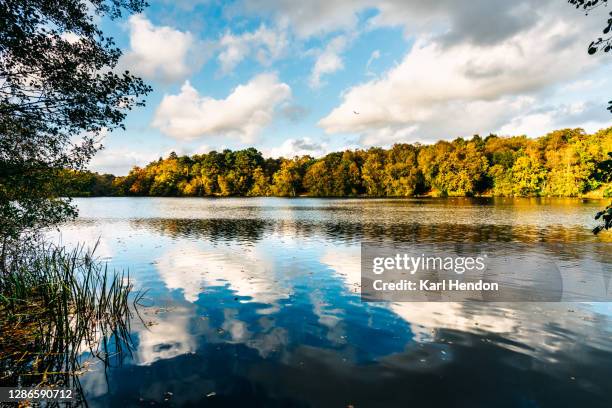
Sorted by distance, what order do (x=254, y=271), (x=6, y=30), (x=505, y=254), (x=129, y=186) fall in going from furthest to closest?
(x=129, y=186) → (x=505, y=254) → (x=254, y=271) → (x=6, y=30)

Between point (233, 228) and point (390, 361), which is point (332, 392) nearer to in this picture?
point (390, 361)

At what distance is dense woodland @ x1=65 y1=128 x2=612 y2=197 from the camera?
10081 centimetres

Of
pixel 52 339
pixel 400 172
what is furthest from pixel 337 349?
pixel 400 172

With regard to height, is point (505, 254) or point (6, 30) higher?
point (6, 30)

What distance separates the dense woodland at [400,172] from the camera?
101m

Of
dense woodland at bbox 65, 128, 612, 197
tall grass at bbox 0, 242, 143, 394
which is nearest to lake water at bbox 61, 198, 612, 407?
tall grass at bbox 0, 242, 143, 394

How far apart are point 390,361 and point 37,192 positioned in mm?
12788

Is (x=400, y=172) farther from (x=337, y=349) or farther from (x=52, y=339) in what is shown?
(x=52, y=339)

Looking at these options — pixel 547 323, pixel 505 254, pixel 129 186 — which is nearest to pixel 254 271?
pixel 547 323

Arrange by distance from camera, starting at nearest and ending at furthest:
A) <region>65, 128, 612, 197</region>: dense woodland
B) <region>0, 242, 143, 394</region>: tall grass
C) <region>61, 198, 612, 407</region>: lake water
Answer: <region>61, 198, 612, 407</region>: lake water < <region>0, 242, 143, 394</region>: tall grass < <region>65, 128, 612, 197</region>: dense woodland

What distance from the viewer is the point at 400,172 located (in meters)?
136

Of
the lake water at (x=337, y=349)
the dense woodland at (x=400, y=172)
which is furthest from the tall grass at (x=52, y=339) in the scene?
the dense woodland at (x=400, y=172)

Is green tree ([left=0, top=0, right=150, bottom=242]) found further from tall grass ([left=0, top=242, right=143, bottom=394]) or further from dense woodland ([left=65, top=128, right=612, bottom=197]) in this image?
dense woodland ([left=65, top=128, right=612, bottom=197])

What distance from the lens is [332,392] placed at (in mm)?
7652
